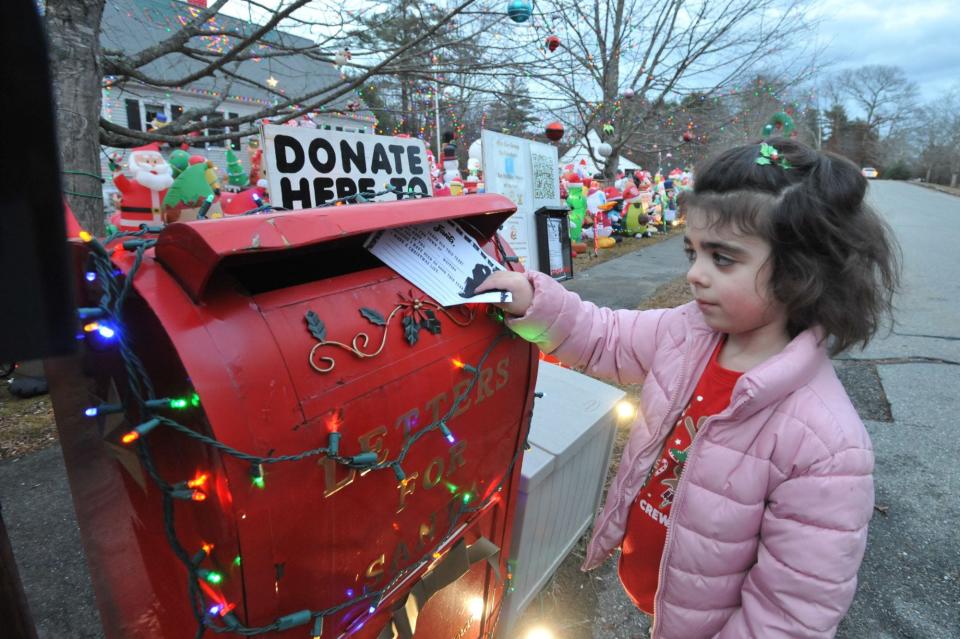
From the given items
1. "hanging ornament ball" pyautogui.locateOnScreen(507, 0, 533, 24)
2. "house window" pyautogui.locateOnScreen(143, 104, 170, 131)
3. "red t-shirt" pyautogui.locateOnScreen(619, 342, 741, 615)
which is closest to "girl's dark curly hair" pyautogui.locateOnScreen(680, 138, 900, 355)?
"red t-shirt" pyautogui.locateOnScreen(619, 342, 741, 615)

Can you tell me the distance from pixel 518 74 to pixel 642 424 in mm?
2876

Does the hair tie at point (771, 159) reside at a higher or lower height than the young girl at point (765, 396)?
higher

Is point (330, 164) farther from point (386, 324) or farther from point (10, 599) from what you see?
point (10, 599)

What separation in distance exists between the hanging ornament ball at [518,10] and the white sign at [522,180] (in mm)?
735

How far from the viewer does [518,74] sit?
3.55 metres

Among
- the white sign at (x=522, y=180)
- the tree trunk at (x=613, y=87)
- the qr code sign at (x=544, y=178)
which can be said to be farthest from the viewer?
the tree trunk at (x=613, y=87)

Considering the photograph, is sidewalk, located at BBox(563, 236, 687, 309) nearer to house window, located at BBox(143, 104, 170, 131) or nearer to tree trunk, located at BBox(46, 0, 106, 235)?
tree trunk, located at BBox(46, 0, 106, 235)

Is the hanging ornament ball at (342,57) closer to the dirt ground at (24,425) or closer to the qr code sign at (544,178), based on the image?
the qr code sign at (544,178)

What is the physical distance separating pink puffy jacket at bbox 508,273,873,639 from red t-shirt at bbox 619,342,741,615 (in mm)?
39

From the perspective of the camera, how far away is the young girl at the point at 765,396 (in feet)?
3.66

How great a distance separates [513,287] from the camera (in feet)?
4.22

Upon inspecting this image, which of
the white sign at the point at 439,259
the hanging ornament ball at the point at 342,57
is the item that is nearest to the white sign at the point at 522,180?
the hanging ornament ball at the point at 342,57

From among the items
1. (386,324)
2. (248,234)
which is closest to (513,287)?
(386,324)

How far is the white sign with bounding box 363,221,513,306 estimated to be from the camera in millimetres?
1121
